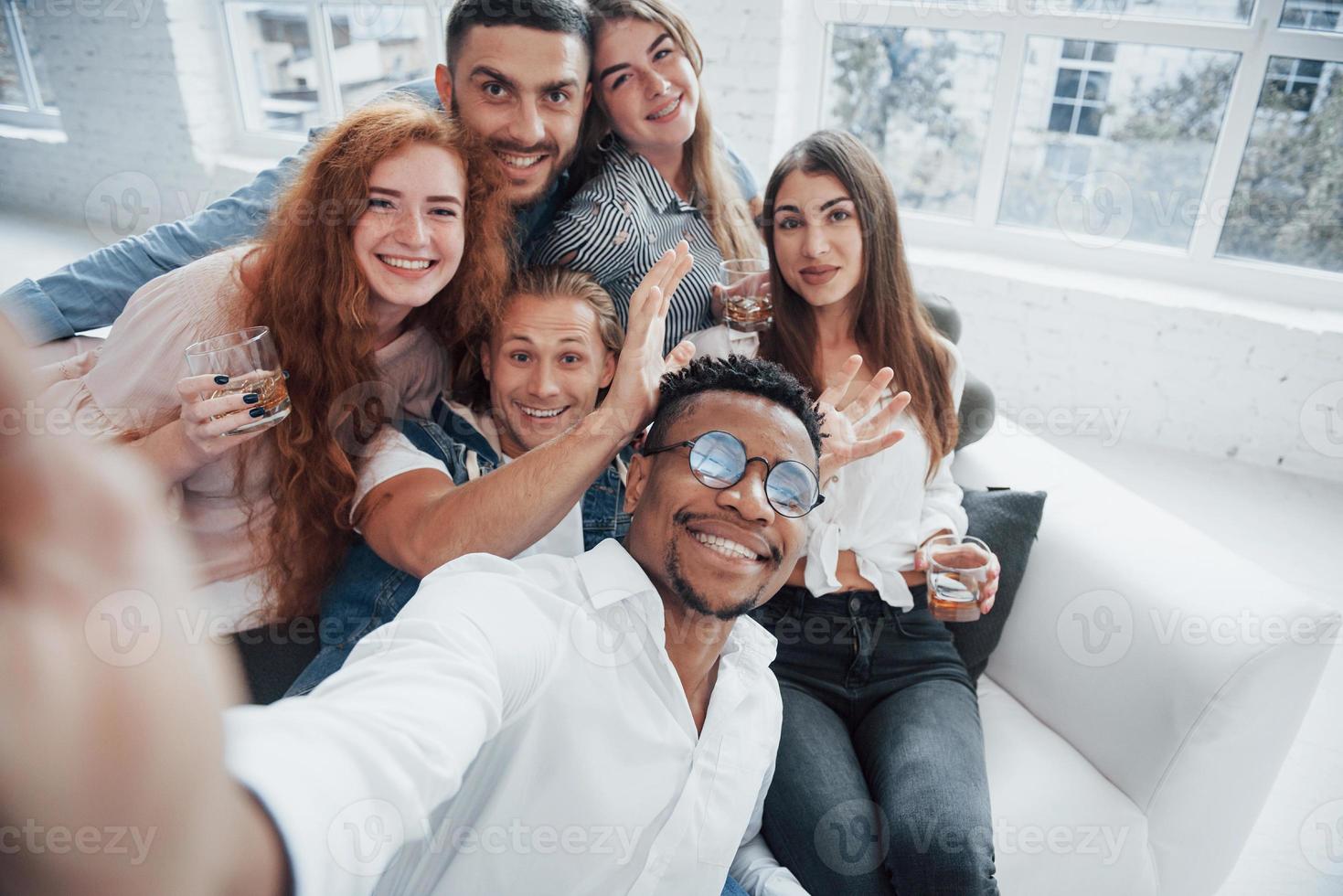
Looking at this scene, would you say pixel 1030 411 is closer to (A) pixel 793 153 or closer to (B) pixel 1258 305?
(B) pixel 1258 305

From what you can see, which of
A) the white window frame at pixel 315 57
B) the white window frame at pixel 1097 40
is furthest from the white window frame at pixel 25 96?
the white window frame at pixel 1097 40

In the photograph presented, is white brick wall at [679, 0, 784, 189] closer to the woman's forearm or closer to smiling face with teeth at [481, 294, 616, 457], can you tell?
smiling face with teeth at [481, 294, 616, 457]

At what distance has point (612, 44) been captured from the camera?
6.84 ft

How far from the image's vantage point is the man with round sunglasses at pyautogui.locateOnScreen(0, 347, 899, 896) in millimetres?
391

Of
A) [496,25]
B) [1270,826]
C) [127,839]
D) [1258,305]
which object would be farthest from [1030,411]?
[127,839]

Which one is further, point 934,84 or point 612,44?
point 934,84

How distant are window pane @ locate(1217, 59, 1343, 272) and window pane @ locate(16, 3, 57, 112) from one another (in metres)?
6.91

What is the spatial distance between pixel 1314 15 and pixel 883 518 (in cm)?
307

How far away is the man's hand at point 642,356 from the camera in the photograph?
1.45 meters

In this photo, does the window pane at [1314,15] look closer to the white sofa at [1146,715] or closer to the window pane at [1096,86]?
the window pane at [1096,86]

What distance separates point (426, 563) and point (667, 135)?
1.30 metres

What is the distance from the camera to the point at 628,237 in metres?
1.99

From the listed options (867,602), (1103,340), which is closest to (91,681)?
(867,602)

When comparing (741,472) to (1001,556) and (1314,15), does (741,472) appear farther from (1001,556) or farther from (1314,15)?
(1314,15)
